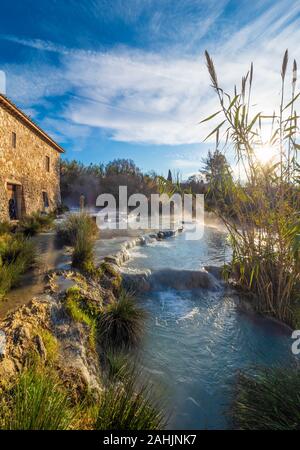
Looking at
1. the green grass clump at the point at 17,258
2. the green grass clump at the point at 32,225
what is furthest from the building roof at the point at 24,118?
the green grass clump at the point at 17,258

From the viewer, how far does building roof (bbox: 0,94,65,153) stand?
773 centimetres

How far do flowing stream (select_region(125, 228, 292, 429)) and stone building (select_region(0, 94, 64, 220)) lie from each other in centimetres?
621

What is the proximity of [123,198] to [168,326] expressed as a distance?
17.9m

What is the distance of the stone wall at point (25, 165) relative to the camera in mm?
8148

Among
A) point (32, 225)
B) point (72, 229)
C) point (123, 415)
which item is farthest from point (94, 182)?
point (123, 415)

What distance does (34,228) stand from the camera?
7.92 metres

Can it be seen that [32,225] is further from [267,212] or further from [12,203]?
[267,212]

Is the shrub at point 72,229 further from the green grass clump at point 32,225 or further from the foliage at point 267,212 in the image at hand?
the foliage at point 267,212

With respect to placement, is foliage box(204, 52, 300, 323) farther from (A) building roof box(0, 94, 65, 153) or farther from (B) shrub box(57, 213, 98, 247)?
(A) building roof box(0, 94, 65, 153)

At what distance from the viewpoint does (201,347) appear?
3.42 metres

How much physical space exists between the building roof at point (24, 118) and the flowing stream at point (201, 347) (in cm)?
699

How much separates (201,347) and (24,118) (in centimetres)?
1017

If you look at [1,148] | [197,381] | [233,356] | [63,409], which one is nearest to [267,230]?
[233,356]

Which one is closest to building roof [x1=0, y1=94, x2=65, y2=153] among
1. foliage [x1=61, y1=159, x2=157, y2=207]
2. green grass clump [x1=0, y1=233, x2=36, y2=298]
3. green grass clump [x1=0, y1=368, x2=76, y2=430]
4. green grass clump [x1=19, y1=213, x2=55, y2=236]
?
green grass clump [x1=19, y1=213, x2=55, y2=236]
